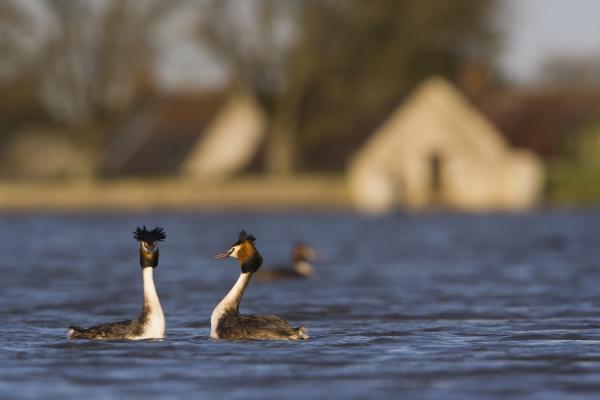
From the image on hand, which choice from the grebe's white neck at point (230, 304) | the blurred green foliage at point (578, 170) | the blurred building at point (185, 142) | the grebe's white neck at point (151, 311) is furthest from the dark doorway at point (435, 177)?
the grebe's white neck at point (151, 311)

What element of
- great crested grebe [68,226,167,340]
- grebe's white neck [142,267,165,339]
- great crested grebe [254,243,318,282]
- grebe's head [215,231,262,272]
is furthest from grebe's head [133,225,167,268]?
great crested grebe [254,243,318,282]

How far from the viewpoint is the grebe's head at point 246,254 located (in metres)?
20.8

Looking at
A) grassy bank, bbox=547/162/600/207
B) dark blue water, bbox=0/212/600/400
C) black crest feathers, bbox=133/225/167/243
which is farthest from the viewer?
grassy bank, bbox=547/162/600/207

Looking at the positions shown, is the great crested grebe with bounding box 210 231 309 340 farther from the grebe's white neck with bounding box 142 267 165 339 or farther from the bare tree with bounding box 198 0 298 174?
the bare tree with bounding box 198 0 298 174

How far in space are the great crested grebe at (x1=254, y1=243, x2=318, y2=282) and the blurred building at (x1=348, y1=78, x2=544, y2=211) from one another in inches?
1987

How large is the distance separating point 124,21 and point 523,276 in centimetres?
5363

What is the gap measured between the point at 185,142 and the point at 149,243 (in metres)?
84.4

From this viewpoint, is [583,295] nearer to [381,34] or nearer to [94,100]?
[94,100]

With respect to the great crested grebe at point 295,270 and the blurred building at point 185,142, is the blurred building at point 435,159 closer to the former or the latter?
the blurred building at point 185,142

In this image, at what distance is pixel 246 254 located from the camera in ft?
68.7

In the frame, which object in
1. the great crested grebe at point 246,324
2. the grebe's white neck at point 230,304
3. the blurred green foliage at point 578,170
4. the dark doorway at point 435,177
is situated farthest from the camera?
the dark doorway at point 435,177

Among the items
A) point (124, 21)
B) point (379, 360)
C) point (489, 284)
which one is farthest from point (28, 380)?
point (124, 21)

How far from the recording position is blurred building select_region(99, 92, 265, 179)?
102562 mm

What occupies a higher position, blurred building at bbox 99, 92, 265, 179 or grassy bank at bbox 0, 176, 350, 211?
blurred building at bbox 99, 92, 265, 179
